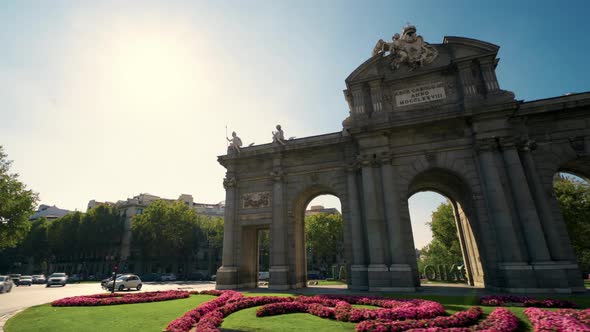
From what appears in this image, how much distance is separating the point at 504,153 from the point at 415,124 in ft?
18.3

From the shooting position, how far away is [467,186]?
20.3m

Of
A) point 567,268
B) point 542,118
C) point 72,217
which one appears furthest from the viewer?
point 72,217

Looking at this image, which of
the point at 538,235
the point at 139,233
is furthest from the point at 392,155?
the point at 139,233

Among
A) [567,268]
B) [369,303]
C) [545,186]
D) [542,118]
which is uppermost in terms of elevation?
[542,118]

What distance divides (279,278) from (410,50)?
19383 millimetres

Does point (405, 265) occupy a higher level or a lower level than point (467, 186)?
lower

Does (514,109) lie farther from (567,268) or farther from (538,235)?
(567,268)

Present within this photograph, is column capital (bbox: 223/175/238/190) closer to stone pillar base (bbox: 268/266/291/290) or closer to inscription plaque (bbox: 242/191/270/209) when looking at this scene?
inscription plaque (bbox: 242/191/270/209)

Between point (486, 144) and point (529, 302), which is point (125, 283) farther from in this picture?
point (486, 144)

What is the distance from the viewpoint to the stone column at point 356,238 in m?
19.9

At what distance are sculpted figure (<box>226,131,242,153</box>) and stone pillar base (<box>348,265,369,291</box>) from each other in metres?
13.7

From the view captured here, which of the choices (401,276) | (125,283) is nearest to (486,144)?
(401,276)

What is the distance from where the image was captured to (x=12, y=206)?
108ft

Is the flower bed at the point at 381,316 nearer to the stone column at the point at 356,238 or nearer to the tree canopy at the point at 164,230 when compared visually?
the stone column at the point at 356,238
